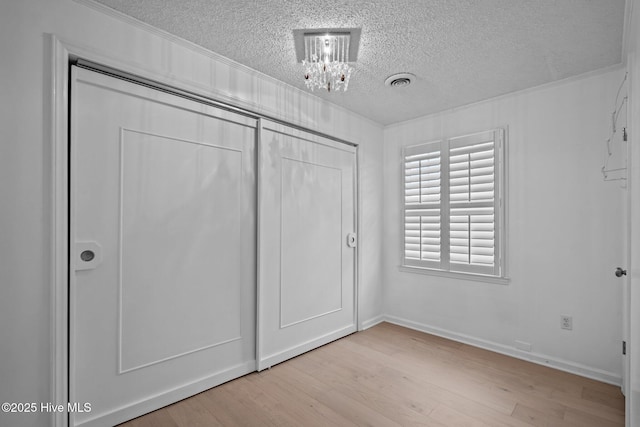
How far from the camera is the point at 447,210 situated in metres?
3.21

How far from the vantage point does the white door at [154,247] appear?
170 cm

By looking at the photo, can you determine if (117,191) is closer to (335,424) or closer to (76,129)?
(76,129)

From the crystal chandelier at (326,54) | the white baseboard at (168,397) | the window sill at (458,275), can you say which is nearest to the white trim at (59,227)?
the white baseboard at (168,397)

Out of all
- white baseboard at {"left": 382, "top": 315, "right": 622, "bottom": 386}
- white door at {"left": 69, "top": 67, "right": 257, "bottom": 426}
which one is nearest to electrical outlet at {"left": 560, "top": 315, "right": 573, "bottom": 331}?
white baseboard at {"left": 382, "top": 315, "right": 622, "bottom": 386}

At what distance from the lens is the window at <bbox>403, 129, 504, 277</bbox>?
292 centimetres

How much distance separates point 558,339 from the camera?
8.41 feet

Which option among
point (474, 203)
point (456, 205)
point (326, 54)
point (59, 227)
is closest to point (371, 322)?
point (456, 205)

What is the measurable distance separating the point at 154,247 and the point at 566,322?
3.19m

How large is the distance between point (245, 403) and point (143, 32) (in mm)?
2428

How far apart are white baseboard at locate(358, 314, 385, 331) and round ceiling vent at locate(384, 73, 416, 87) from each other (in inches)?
96.2

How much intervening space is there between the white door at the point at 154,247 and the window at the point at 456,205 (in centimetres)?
190

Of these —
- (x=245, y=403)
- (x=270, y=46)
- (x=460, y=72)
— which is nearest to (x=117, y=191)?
(x=270, y=46)

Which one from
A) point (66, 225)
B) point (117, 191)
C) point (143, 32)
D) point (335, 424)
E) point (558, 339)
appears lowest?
point (335, 424)

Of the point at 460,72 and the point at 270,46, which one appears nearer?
the point at 270,46
